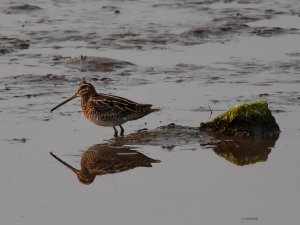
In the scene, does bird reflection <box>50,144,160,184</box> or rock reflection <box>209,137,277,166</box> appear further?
rock reflection <box>209,137,277,166</box>

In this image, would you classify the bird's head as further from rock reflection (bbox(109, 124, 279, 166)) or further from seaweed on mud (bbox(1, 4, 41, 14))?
seaweed on mud (bbox(1, 4, 41, 14))

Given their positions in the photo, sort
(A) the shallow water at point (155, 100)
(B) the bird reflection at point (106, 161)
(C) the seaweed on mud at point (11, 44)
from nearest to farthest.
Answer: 1. (A) the shallow water at point (155, 100)
2. (B) the bird reflection at point (106, 161)
3. (C) the seaweed on mud at point (11, 44)

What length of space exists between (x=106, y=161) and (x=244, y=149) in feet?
5.47

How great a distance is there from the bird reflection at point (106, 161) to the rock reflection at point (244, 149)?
3.00 ft

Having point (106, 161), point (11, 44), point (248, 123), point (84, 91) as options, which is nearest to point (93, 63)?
point (11, 44)

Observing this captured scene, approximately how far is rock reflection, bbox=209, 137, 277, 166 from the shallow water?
0.09m

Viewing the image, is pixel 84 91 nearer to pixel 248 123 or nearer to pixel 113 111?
pixel 113 111

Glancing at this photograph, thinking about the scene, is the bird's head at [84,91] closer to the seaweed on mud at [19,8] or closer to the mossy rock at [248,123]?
the mossy rock at [248,123]

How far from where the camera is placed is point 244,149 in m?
12.1

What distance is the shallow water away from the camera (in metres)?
9.62

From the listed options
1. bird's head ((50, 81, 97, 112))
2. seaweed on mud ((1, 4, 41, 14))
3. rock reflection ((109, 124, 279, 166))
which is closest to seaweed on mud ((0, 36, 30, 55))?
seaweed on mud ((1, 4, 41, 14))

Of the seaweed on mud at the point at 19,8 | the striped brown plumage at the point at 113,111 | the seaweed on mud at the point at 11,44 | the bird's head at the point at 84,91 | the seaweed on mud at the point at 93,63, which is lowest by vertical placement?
the seaweed on mud at the point at 19,8

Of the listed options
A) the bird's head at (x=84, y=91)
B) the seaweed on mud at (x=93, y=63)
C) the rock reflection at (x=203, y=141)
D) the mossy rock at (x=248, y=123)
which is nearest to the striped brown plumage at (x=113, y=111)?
the bird's head at (x=84, y=91)

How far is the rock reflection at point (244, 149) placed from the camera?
457 inches
